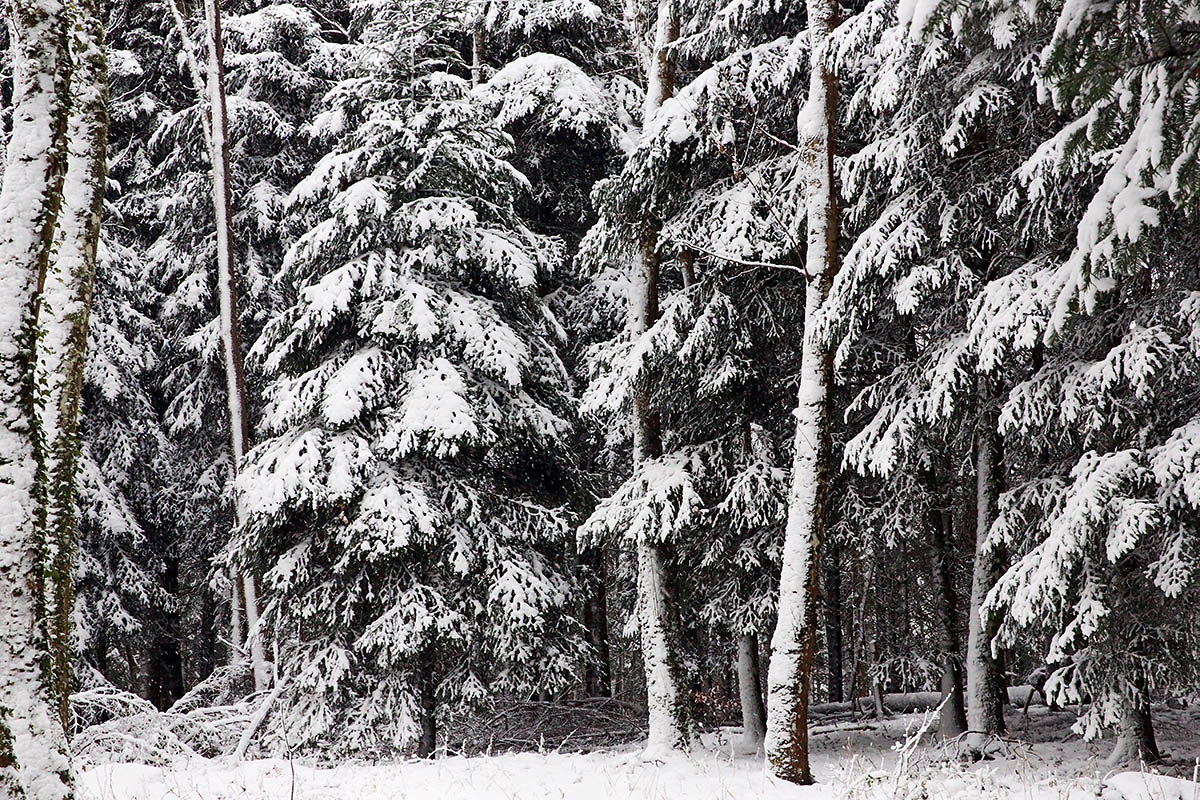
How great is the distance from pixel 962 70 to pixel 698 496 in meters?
5.26

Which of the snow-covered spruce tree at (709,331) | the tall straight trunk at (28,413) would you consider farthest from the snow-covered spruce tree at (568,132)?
the tall straight trunk at (28,413)

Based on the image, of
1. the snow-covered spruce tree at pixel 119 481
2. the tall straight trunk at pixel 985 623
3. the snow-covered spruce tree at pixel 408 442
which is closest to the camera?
the tall straight trunk at pixel 985 623

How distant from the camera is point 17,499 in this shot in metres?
4.44

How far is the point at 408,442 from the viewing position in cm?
1053

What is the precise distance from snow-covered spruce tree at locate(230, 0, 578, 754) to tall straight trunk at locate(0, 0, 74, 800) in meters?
5.77

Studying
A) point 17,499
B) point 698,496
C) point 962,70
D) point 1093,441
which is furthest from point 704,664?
point 17,499

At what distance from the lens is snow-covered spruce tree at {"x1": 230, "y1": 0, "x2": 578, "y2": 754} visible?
10.5 meters

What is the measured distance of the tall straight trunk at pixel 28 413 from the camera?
4309mm

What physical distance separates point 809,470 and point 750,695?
15.4 ft

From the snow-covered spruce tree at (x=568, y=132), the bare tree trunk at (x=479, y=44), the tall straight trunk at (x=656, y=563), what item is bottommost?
the tall straight trunk at (x=656, y=563)

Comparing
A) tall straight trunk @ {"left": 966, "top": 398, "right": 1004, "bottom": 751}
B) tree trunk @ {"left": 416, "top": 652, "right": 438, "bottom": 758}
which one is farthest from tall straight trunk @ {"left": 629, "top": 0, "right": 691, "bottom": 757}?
tall straight trunk @ {"left": 966, "top": 398, "right": 1004, "bottom": 751}

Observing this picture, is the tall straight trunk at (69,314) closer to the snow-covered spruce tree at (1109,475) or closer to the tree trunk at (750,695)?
the snow-covered spruce tree at (1109,475)

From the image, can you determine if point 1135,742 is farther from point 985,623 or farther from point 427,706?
point 427,706

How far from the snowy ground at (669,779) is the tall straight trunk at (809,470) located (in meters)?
0.53
